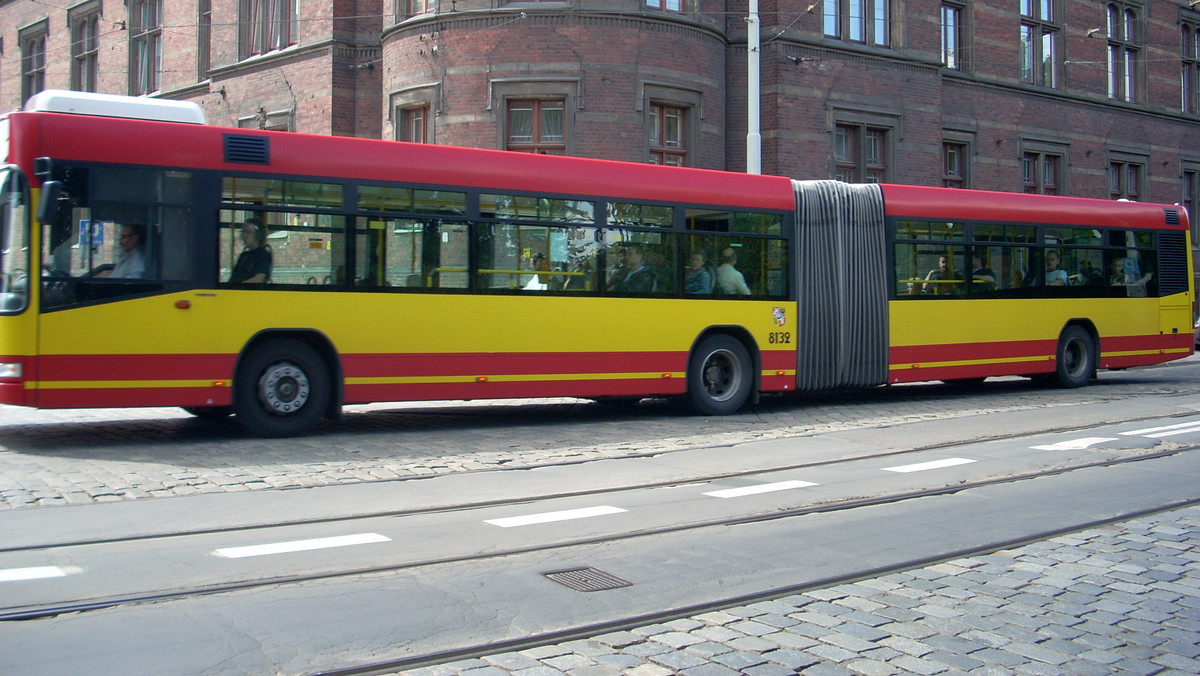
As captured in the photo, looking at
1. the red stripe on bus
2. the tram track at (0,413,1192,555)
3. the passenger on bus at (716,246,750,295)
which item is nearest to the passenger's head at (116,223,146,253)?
the red stripe on bus

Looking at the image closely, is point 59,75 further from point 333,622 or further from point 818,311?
point 333,622

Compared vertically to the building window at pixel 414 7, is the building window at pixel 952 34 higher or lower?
higher

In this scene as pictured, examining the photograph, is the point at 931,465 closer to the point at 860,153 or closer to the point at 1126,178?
the point at 860,153

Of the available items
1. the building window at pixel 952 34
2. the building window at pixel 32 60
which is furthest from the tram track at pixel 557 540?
the building window at pixel 32 60

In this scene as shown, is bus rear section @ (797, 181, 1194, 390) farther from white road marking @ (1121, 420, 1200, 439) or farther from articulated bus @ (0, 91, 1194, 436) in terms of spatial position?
white road marking @ (1121, 420, 1200, 439)

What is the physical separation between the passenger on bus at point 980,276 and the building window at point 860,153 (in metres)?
8.31

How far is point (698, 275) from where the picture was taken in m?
12.7

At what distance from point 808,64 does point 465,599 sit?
19503 mm

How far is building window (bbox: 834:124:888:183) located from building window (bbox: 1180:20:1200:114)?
1607cm

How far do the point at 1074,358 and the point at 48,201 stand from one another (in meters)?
14.4

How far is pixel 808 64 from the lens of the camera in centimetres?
2239

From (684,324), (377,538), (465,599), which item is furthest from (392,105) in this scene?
(465,599)

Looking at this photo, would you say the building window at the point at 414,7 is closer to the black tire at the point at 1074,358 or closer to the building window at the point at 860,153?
the building window at the point at 860,153

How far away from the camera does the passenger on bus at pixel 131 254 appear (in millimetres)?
9469
